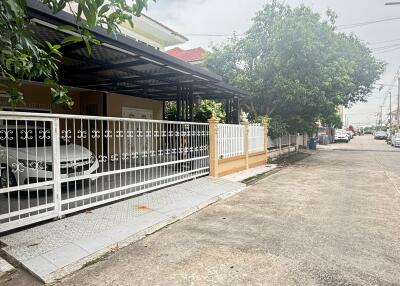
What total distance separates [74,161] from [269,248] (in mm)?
3648

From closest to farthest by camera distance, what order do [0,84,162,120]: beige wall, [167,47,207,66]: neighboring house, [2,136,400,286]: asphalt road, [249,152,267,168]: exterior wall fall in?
[2,136,400,286]: asphalt road → [0,84,162,120]: beige wall → [249,152,267,168]: exterior wall → [167,47,207,66]: neighboring house

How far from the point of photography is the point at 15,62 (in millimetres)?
1959

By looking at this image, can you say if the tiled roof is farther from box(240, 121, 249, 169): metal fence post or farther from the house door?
the house door

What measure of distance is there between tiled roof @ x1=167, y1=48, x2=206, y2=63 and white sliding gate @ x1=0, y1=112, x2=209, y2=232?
55.5 ft

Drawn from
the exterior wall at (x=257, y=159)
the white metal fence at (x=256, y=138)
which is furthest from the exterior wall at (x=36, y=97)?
the exterior wall at (x=257, y=159)

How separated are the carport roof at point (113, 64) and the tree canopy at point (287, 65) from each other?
293 centimetres

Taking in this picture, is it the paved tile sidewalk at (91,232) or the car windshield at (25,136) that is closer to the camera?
the paved tile sidewalk at (91,232)

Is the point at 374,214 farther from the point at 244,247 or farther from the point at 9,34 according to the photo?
the point at 9,34

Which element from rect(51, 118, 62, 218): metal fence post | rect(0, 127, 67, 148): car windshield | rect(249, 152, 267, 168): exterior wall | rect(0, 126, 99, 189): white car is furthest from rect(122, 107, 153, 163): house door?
rect(249, 152, 267, 168): exterior wall

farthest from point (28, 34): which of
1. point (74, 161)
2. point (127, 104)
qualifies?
point (127, 104)

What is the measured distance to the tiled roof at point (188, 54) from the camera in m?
24.4

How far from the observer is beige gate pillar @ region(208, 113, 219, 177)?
30.1 feet

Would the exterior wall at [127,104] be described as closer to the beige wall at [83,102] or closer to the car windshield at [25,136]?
the beige wall at [83,102]

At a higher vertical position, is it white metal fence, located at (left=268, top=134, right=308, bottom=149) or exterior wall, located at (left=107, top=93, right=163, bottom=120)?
exterior wall, located at (left=107, top=93, right=163, bottom=120)
